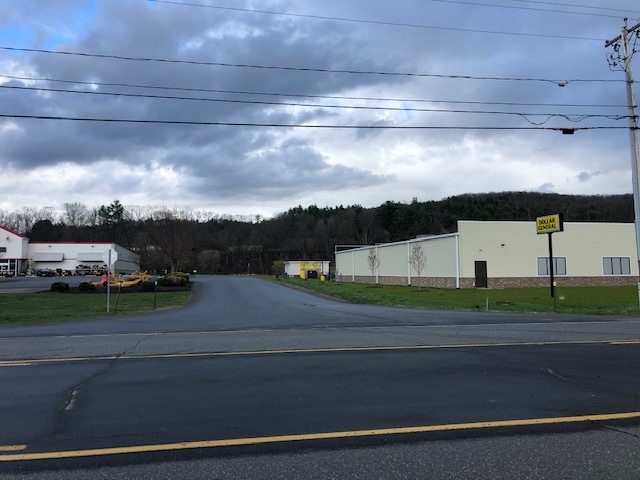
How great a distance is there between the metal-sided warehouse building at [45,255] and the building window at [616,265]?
77455 mm

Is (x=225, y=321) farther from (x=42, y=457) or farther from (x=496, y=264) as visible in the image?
(x=496, y=264)

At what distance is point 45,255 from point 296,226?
68.9 metres

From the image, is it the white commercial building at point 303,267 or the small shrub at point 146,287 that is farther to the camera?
the white commercial building at point 303,267

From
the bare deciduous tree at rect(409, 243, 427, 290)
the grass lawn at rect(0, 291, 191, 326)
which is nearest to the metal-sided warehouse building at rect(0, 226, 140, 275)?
the bare deciduous tree at rect(409, 243, 427, 290)

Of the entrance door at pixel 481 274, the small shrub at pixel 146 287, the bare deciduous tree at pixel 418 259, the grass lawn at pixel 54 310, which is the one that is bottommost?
the grass lawn at pixel 54 310

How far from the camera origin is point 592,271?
46.5m

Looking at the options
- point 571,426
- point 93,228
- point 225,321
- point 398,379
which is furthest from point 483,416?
point 93,228

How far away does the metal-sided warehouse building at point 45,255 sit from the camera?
3565 inches

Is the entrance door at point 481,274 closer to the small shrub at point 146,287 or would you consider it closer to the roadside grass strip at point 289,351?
the small shrub at point 146,287

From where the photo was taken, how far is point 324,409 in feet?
18.8

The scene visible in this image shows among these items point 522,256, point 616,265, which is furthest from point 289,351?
point 616,265

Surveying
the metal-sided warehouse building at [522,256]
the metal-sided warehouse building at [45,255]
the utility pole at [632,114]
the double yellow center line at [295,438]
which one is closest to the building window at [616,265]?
the metal-sided warehouse building at [522,256]

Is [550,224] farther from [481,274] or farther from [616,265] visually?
[616,265]

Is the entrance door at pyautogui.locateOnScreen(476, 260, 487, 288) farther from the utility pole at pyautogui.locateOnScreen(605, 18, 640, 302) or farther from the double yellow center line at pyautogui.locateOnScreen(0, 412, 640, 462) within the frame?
the double yellow center line at pyautogui.locateOnScreen(0, 412, 640, 462)
